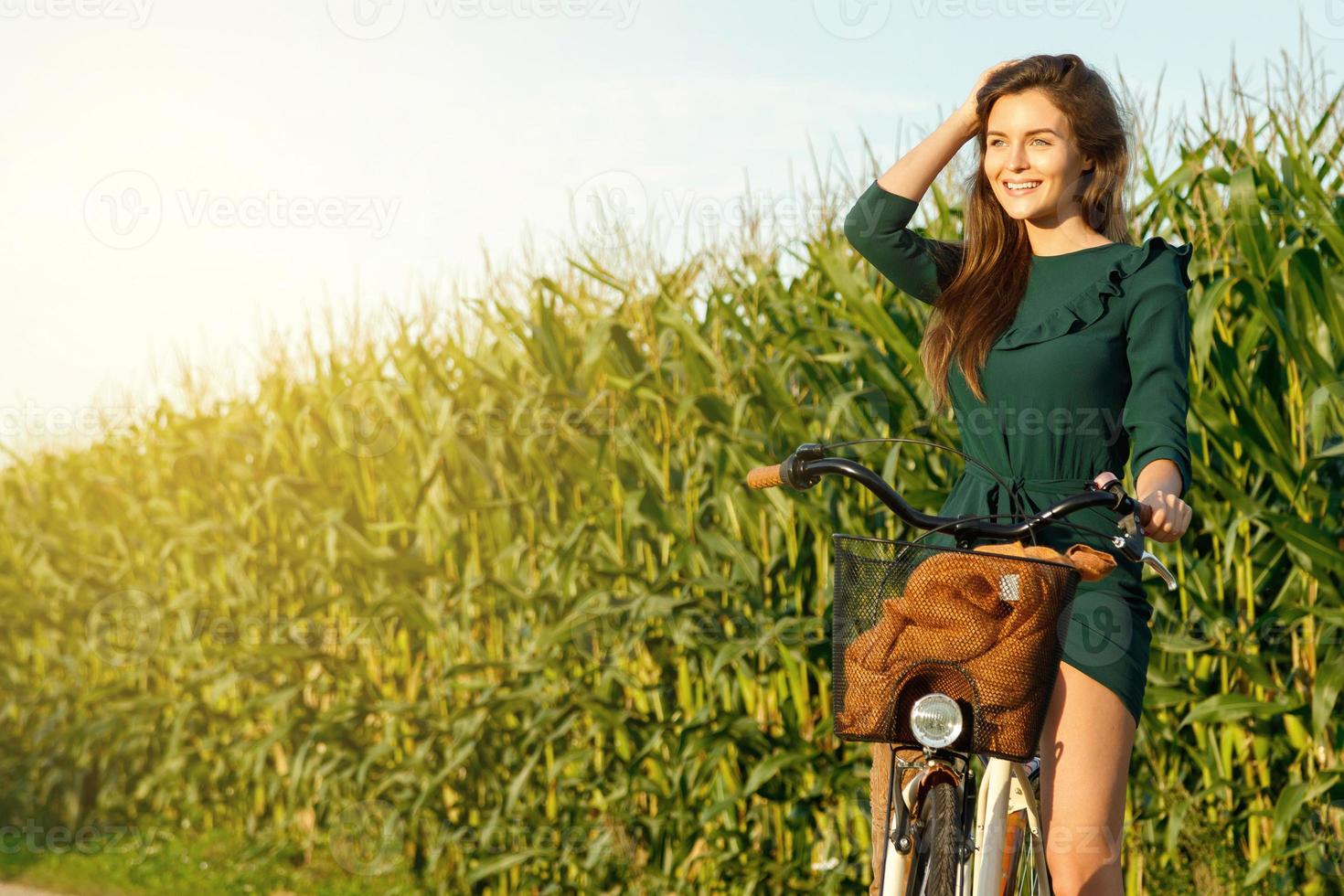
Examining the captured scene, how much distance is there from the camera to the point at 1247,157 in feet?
12.7

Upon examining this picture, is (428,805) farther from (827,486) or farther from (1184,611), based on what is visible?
(1184,611)

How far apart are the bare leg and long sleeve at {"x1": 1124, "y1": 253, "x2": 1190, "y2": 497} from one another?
16.4 inches

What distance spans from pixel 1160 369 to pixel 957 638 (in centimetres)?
66

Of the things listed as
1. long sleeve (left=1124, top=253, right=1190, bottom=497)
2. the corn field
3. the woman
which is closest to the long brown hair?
the woman

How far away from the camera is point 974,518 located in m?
2.23

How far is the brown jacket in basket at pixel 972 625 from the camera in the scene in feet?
6.95

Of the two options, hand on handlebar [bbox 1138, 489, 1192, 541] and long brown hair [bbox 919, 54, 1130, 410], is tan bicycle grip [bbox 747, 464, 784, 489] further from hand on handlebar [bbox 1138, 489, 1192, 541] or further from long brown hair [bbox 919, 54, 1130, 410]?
hand on handlebar [bbox 1138, 489, 1192, 541]

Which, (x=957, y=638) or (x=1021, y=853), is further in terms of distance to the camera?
(x=1021, y=853)

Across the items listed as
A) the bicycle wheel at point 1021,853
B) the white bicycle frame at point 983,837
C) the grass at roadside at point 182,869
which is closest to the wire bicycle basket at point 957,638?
the white bicycle frame at point 983,837

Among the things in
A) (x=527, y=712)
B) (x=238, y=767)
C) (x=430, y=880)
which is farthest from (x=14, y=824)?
(x=527, y=712)

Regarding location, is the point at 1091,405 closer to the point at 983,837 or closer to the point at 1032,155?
the point at 1032,155

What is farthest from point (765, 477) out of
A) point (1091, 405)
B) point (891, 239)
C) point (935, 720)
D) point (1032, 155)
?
point (1032, 155)

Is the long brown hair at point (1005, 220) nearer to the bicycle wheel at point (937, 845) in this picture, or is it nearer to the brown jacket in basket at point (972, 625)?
the brown jacket in basket at point (972, 625)

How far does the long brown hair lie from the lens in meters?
2.61
